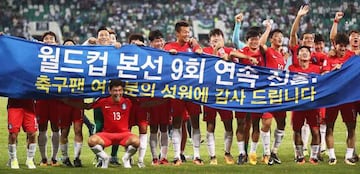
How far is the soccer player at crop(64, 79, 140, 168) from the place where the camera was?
39.5 ft

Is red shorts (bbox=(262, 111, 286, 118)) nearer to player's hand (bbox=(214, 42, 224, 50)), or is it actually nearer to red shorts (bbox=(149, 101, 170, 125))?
player's hand (bbox=(214, 42, 224, 50))

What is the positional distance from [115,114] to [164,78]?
905mm

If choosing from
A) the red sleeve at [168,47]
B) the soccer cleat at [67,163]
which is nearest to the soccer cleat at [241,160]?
the red sleeve at [168,47]

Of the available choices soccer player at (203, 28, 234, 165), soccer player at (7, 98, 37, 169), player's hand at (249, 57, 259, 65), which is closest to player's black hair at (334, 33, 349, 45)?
player's hand at (249, 57, 259, 65)

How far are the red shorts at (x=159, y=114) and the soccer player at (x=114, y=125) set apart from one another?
1.62ft

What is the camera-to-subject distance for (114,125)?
40.0ft

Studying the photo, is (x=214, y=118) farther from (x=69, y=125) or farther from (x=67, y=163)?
(x=67, y=163)

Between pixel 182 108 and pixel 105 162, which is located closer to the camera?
pixel 105 162

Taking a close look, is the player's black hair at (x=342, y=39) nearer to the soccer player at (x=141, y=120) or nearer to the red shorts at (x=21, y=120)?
the soccer player at (x=141, y=120)

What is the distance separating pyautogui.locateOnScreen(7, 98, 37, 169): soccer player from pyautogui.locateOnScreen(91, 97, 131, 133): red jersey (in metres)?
0.96

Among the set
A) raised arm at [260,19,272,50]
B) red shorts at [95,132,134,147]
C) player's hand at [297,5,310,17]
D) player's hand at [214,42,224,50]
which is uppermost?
player's hand at [297,5,310,17]

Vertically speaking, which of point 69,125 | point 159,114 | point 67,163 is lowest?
point 67,163

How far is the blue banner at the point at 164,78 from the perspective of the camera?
40.1 ft

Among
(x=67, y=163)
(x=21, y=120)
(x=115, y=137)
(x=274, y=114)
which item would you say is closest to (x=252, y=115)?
(x=274, y=114)
